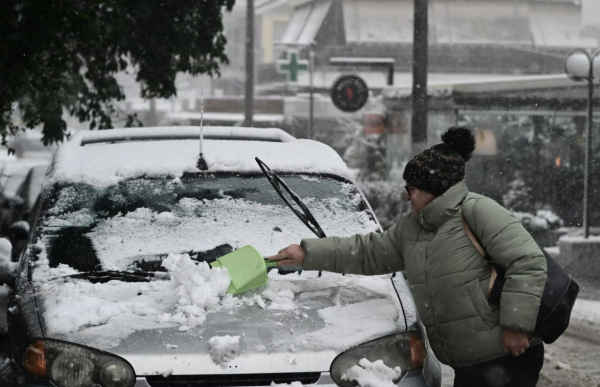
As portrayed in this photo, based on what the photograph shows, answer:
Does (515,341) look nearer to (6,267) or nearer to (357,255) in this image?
(357,255)

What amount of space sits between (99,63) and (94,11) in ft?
6.57

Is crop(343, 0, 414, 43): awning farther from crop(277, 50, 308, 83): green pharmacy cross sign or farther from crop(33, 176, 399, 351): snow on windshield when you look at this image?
crop(33, 176, 399, 351): snow on windshield

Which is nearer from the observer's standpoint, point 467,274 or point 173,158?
point 467,274

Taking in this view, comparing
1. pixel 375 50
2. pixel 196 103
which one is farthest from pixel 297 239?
pixel 196 103

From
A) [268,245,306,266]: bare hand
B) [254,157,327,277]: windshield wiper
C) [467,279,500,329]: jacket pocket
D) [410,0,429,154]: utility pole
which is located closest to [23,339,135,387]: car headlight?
[268,245,306,266]: bare hand

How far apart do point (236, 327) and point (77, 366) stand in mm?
603

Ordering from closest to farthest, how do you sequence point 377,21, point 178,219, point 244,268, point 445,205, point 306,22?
point 445,205
point 244,268
point 178,219
point 377,21
point 306,22

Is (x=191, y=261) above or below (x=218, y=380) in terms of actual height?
above

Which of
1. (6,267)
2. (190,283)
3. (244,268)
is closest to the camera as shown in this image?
(190,283)

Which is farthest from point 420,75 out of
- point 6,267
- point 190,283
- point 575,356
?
point 190,283

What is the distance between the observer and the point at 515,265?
10.9 feet

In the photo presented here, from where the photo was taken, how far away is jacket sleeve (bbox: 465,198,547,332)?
3.28m

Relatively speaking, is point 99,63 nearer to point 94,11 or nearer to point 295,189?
point 94,11

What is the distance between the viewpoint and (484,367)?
11.5 ft
